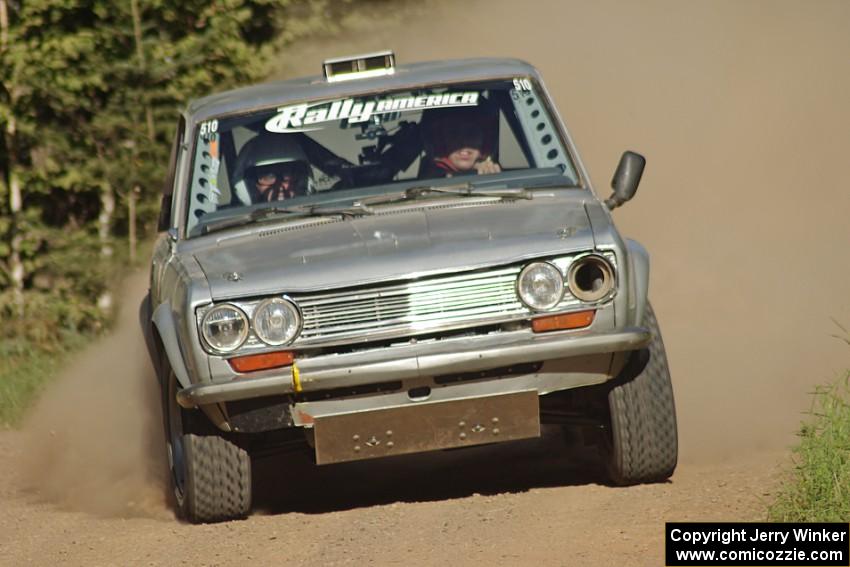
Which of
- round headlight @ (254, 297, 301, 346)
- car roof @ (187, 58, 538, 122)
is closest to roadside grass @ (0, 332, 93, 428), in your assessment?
car roof @ (187, 58, 538, 122)

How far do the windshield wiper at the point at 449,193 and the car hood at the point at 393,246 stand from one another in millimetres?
Result: 100

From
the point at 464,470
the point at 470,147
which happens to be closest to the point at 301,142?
the point at 470,147

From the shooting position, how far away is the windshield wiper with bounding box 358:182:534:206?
6734 millimetres

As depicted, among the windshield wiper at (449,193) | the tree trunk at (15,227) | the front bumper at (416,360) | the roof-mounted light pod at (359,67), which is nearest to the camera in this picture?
the front bumper at (416,360)

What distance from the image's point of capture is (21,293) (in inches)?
498

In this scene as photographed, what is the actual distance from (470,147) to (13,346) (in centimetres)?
605

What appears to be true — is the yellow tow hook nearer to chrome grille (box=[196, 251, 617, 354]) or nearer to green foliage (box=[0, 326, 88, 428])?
chrome grille (box=[196, 251, 617, 354])

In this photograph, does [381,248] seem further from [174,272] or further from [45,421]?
[45,421]

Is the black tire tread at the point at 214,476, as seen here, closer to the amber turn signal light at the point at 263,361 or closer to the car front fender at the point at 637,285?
the amber turn signal light at the point at 263,361

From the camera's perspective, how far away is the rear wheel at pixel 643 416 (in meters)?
6.38

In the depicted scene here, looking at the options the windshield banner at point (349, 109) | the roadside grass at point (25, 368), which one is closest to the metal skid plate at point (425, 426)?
the windshield banner at point (349, 109)

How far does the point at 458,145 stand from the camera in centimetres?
723

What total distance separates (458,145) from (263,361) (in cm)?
164

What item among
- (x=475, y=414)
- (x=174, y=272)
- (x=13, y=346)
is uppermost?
(x=174, y=272)
